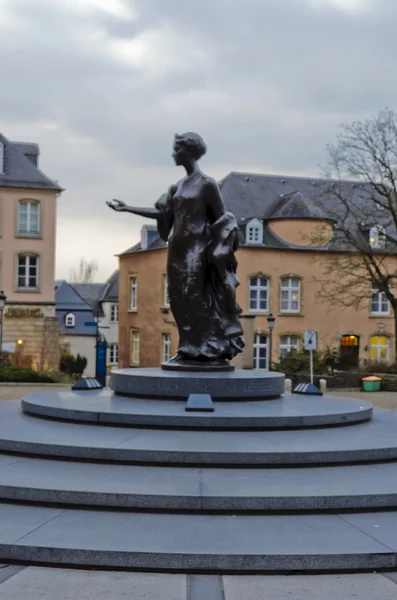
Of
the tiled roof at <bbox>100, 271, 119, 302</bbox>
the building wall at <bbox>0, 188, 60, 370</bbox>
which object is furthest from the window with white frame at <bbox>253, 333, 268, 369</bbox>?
the tiled roof at <bbox>100, 271, 119, 302</bbox>

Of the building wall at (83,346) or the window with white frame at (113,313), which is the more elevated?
the window with white frame at (113,313)

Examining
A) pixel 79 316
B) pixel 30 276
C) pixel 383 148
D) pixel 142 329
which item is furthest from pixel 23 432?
pixel 79 316

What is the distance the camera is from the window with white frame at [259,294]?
40.0 m

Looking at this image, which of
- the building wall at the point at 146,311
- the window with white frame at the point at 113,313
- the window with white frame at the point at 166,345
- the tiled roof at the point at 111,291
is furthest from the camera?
the tiled roof at the point at 111,291

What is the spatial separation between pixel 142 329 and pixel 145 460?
3804 cm

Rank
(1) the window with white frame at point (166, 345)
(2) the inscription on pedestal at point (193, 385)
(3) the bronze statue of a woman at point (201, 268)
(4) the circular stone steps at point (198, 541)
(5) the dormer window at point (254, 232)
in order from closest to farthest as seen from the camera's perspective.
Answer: (4) the circular stone steps at point (198, 541) → (2) the inscription on pedestal at point (193, 385) → (3) the bronze statue of a woman at point (201, 268) → (5) the dormer window at point (254, 232) → (1) the window with white frame at point (166, 345)

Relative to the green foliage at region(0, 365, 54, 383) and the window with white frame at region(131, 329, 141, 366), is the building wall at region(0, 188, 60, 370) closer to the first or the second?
the window with white frame at region(131, 329, 141, 366)

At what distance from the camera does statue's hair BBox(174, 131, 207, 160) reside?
1159 centimetres

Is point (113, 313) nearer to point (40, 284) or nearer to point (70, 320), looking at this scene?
point (70, 320)

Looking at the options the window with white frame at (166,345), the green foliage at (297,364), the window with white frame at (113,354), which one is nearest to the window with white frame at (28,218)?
the window with white frame at (166,345)

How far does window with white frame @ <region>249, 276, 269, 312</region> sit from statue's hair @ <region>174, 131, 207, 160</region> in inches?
1114

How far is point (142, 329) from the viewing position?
45094mm

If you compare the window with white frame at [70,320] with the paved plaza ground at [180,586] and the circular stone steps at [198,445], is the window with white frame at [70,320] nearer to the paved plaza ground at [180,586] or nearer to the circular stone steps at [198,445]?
the circular stone steps at [198,445]

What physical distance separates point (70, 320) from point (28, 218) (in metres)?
17.3
